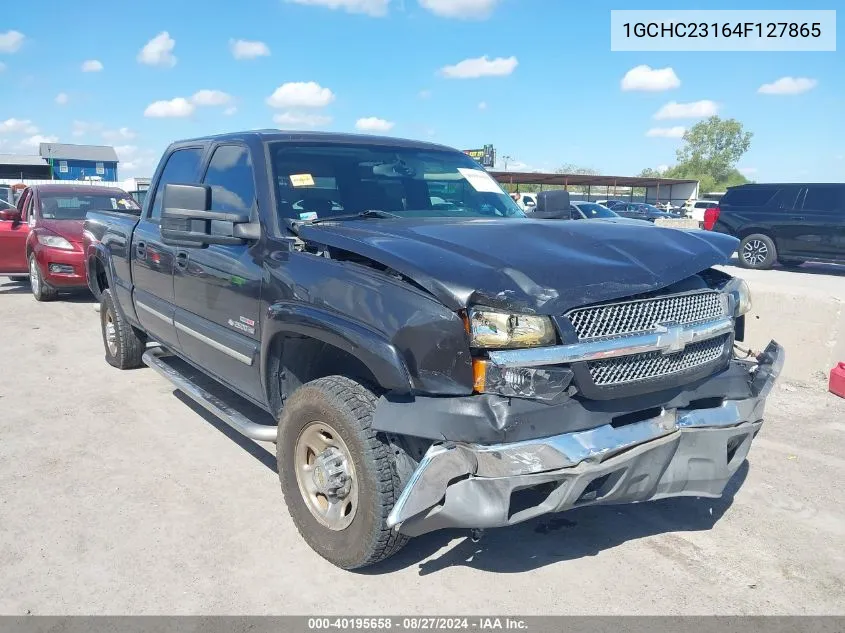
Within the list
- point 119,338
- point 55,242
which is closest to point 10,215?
point 55,242

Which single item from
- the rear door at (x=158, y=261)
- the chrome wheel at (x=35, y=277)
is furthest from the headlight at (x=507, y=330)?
the chrome wheel at (x=35, y=277)

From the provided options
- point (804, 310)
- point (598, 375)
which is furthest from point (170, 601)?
point (804, 310)

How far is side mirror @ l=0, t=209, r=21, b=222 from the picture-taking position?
10617mm

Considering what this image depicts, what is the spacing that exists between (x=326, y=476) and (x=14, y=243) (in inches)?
404

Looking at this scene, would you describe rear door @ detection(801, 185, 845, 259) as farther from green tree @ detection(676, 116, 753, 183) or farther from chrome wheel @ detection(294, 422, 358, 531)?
green tree @ detection(676, 116, 753, 183)

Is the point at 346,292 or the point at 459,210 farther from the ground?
the point at 459,210

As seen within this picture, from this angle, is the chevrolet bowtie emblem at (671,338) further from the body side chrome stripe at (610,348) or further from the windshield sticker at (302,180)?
the windshield sticker at (302,180)

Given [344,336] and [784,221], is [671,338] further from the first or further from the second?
[784,221]

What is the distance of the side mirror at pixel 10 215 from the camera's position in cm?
1062

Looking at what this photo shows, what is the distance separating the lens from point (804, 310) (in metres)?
5.97

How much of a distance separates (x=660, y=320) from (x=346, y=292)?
1.33 metres

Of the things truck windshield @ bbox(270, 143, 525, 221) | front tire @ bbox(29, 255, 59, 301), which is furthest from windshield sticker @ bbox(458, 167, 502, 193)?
front tire @ bbox(29, 255, 59, 301)

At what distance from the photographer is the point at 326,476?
9.71ft
